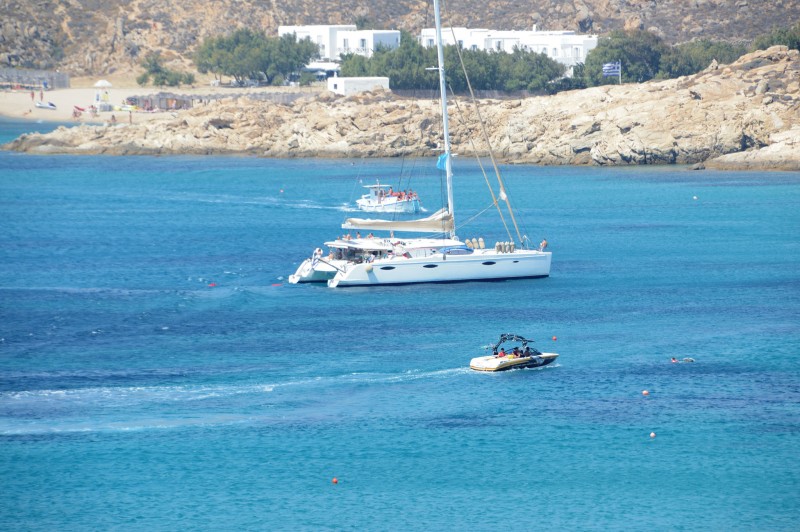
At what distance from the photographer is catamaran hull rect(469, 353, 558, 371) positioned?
151ft

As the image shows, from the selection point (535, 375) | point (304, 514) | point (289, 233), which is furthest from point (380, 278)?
point (304, 514)

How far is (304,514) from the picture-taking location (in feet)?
111

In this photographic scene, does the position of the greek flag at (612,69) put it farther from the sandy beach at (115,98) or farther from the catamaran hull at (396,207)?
the catamaran hull at (396,207)

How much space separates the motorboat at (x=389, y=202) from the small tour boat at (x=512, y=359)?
149ft

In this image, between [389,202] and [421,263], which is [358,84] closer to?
[389,202]

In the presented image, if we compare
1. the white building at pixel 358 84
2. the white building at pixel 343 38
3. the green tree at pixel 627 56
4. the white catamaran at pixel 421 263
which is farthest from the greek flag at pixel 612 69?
the white catamaran at pixel 421 263

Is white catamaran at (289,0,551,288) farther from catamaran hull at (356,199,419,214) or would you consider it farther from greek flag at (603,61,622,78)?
greek flag at (603,61,622,78)

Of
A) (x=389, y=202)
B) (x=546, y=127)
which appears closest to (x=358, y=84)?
(x=546, y=127)

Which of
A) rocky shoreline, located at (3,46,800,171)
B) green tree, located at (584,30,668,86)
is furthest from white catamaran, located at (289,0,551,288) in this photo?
green tree, located at (584,30,668,86)

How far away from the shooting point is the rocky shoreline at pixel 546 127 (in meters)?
119

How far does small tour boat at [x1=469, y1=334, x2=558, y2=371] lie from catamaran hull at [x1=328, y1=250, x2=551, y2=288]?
14.4 m

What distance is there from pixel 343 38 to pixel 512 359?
150669 millimetres

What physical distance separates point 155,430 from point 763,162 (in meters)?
86.6

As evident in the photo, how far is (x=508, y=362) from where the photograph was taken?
46.0 m
